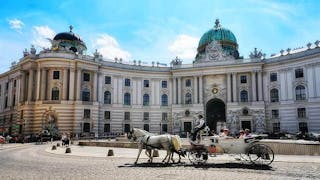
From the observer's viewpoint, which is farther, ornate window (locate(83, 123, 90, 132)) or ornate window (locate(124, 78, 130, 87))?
ornate window (locate(124, 78, 130, 87))

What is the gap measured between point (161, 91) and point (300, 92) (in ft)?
99.1

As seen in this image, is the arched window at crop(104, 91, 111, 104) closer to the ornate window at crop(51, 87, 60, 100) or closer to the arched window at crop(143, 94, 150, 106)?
the arched window at crop(143, 94, 150, 106)

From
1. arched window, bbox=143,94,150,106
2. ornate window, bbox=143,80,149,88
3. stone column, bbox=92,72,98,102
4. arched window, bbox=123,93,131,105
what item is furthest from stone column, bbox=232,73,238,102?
stone column, bbox=92,72,98,102

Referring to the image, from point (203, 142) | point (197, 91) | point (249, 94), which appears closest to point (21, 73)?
point (197, 91)

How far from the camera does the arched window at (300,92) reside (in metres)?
60.5

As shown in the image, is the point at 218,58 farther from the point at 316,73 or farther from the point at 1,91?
the point at 1,91

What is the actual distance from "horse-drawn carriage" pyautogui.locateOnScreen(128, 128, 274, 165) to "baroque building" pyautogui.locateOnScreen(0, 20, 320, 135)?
45.0 meters

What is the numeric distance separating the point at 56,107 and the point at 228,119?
36.0 meters

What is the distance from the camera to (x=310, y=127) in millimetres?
57812

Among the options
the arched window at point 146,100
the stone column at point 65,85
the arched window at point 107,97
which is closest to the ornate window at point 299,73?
the arched window at point 146,100

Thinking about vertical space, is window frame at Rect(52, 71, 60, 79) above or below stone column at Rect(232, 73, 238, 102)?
above

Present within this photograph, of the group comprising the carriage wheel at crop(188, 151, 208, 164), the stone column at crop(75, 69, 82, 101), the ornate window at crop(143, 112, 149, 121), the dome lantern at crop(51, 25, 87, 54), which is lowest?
the carriage wheel at crop(188, 151, 208, 164)

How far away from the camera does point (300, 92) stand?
200ft

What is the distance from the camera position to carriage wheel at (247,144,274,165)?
1747cm
